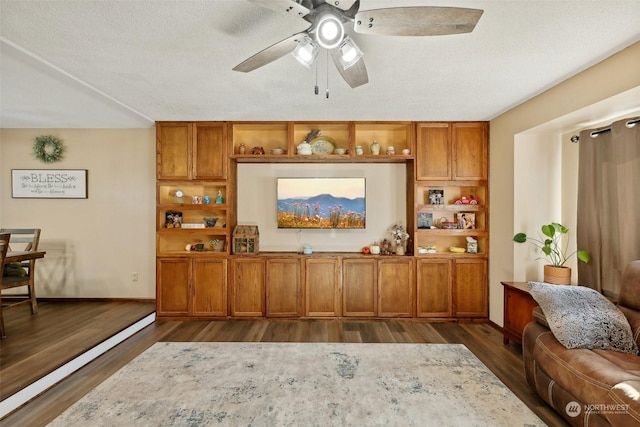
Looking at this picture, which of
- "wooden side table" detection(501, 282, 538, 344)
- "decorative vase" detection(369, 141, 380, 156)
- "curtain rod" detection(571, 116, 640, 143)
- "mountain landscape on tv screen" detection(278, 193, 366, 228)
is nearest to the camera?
"curtain rod" detection(571, 116, 640, 143)

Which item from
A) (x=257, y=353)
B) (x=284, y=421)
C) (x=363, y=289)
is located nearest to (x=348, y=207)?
(x=363, y=289)

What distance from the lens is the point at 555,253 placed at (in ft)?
10.7

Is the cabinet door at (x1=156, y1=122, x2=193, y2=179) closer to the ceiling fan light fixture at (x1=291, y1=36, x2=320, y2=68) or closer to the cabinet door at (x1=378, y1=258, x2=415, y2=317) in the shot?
the ceiling fan light fixture at (x1=291, y1=36, x2=320, y2=68)

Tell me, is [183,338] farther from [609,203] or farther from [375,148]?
[609,203]

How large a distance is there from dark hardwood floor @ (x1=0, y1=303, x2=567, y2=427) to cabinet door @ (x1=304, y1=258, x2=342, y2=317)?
0.16m

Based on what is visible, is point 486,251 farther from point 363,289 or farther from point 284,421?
point 284,421

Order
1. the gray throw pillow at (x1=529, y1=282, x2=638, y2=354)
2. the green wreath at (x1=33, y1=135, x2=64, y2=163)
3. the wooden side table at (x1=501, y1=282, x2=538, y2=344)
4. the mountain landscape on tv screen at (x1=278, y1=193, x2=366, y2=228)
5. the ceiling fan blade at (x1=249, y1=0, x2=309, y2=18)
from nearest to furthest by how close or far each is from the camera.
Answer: the ceiling fan blade at (x1=249, y1=0, x2=309, y2=18) < the gray throw pillow at (x1=529, y1=282, x2=638, y2=354) < the wooden side table at (x1=501, y1=282, x2=538, y2=344) < the mountain landscape on tv screen at (x1=278, y1=193, x2=366, y2=228) < the green wreath at (x1=33, y1=135, x2=64, y2=163)

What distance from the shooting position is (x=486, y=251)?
3.98 metres

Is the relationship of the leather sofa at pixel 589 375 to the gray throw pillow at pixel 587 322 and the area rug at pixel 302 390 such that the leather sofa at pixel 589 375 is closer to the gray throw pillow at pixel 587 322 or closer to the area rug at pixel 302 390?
the gray throw pillow at pixel 587 322

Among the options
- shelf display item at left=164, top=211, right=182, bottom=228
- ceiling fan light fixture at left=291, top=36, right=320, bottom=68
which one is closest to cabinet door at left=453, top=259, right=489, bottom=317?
ceiling fan light fixture at left=291, top=36, right=320, bottom=68

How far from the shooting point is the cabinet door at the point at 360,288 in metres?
3.97

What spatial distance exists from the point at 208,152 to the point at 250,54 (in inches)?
79.4

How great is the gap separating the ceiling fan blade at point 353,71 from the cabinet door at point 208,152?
246 centimetres

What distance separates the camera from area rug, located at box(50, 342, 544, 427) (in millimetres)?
2078
